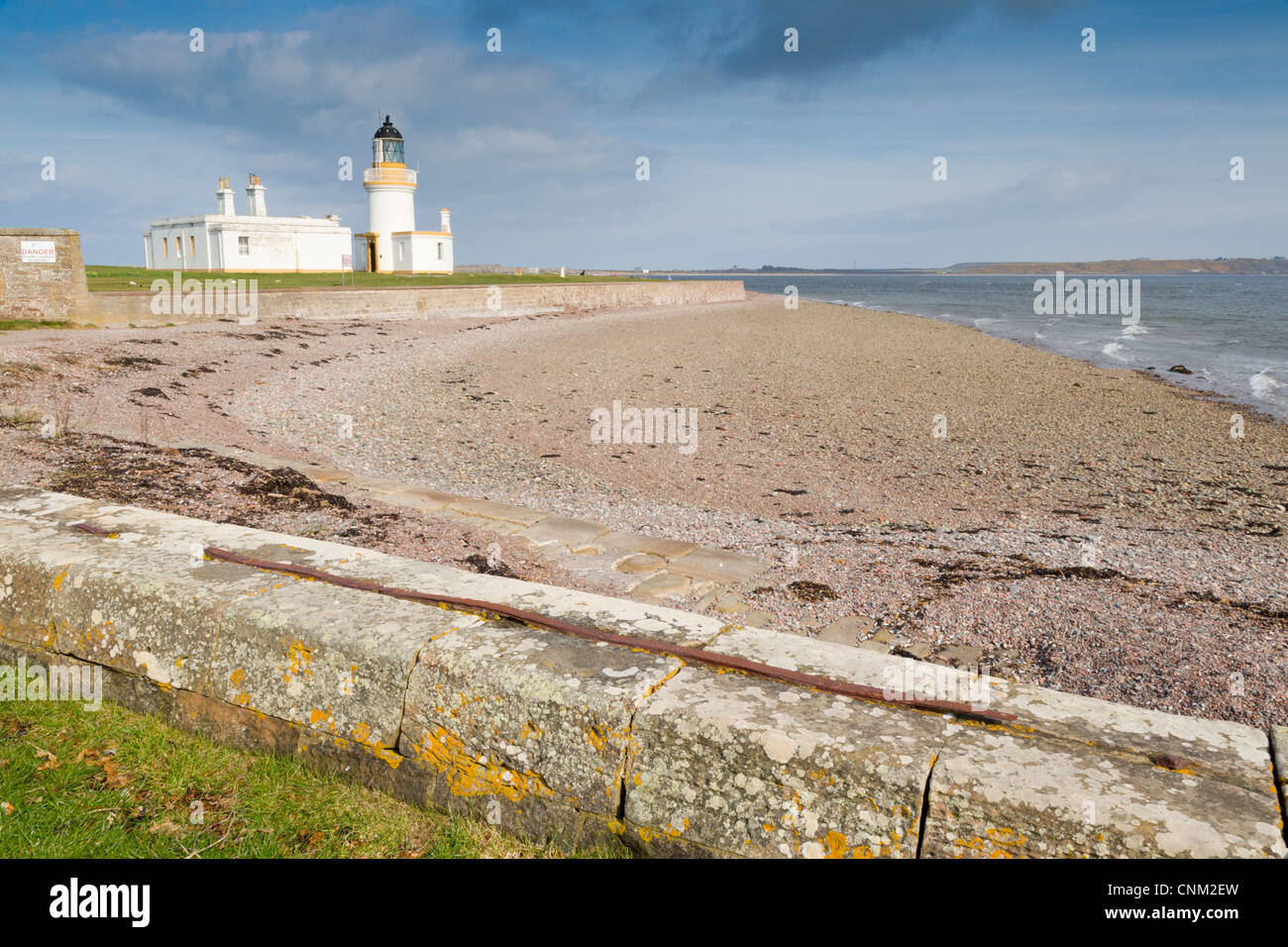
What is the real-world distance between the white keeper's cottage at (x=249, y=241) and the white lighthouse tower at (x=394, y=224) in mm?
3326

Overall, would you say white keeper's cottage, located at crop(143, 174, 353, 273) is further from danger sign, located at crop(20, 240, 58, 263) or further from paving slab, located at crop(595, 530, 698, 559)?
paving slab, located at crop(595, 530, 698, 559)

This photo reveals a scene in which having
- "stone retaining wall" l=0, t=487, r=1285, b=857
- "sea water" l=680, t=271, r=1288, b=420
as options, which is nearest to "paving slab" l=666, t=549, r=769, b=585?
"stone retaining wall" l=0, t=487, r=1285, b=857

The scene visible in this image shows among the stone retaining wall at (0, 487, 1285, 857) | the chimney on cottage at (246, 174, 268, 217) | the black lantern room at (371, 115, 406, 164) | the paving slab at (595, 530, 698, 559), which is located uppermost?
the black lantern room at (371, 115, 406, 164)

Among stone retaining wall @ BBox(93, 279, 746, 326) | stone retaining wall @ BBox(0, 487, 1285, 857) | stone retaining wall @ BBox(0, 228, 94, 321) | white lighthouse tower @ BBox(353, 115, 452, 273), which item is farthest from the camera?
white lighthouse tower @ BBox(353, 115, 452, 273)

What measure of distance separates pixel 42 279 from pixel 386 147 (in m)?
34.4

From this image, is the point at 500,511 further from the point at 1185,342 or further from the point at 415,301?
the point at 1185,342

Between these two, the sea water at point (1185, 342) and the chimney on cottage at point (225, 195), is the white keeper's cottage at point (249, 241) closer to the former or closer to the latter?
the chimney on cottage at point (225, 195)

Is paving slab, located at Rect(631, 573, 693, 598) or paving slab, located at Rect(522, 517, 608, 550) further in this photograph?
paving slab, located at Rect(522, 517, 608, 550)

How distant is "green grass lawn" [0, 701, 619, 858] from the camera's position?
7.47 feet

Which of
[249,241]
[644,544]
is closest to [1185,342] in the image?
[644,544]

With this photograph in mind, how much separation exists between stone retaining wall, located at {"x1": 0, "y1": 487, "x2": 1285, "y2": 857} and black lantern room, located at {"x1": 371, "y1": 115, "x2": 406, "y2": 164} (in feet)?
166
